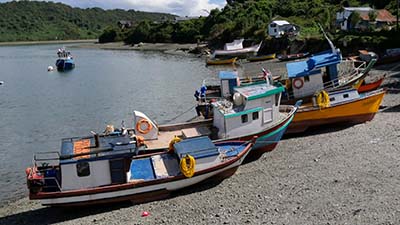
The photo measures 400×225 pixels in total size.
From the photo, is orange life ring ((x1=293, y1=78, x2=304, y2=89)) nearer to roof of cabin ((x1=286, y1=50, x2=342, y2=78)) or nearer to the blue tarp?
roof of cabin ((x1=286, y1=50, x2=342, y2=78))

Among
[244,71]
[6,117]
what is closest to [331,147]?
[6,117]

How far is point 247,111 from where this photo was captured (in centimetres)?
1886

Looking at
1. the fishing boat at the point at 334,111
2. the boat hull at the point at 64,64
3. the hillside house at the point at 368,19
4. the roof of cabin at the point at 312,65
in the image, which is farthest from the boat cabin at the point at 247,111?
the boat hull at the point at 64,64

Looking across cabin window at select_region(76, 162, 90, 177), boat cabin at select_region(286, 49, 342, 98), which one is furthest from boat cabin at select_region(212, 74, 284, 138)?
cabin window at select_region(76, 162, 90, 177)

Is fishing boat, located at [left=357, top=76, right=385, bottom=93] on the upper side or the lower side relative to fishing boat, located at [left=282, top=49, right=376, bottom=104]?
lower

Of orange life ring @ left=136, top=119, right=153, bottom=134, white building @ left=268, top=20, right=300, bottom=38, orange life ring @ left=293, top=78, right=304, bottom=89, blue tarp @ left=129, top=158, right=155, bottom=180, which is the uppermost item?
white building @ left=268, top=20, right=300, bottom=38

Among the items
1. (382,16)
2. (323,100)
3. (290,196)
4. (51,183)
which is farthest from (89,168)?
(382,16)

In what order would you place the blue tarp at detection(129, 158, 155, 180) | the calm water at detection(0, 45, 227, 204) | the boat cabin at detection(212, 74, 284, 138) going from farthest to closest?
the calm water at detection(0, 45, 227, 204)
the boat cabin at detection(212, 74, 284, 138)
the blue tarp at detection(129, 158, 155, 180)

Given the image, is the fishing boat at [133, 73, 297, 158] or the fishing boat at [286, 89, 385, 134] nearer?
the fishing boat at [133, 73, 297, 158]

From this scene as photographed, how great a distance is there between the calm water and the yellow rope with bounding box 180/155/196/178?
7.48 metres

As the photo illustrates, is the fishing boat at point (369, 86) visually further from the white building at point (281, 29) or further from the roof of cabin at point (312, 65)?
the white building at point (281, 29)

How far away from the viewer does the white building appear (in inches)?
3041

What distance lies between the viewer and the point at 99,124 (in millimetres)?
30719

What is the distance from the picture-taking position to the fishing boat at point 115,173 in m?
14.6
